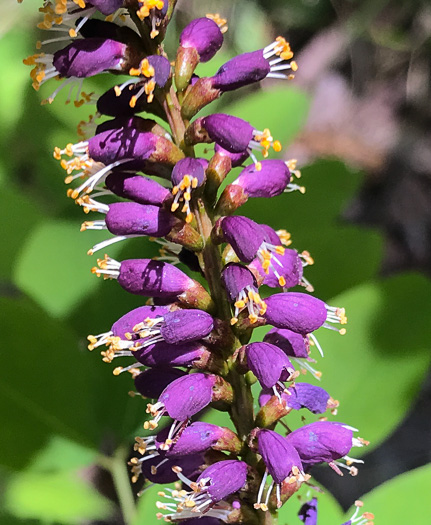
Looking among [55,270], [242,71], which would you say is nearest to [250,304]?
[242,71]

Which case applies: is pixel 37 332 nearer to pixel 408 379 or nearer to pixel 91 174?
pixel 91 174

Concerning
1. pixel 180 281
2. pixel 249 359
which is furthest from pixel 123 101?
pixel 249 359

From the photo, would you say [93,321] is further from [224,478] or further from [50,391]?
[224,478]

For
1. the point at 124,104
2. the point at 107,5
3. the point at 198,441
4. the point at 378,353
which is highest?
the point at 107,5

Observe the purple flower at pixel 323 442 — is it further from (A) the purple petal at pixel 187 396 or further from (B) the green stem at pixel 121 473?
(B) the green stem at pixel 121 473

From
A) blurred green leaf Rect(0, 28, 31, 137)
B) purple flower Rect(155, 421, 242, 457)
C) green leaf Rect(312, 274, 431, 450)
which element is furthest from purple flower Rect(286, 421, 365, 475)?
blurred green leaf Rect(0, 28, 31, 137)

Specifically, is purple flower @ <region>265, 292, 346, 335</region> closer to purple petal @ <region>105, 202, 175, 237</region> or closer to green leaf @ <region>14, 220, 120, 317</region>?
purple petal @ <region>105, 202, 175, 237</region>
